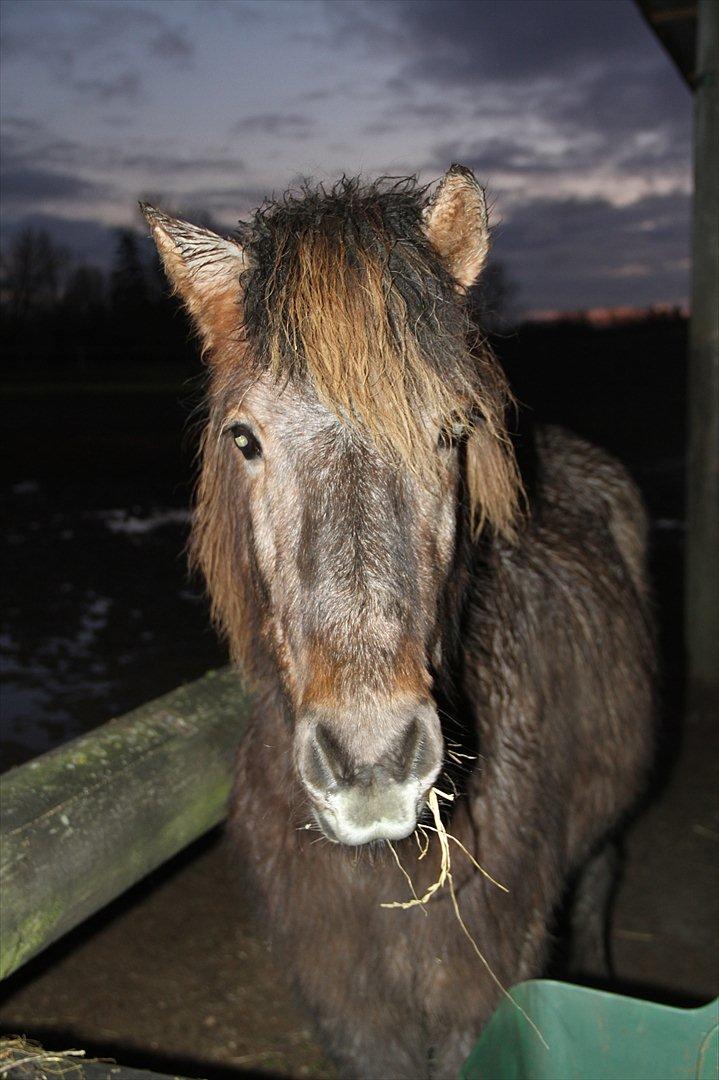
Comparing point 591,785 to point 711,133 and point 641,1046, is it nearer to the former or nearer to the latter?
point 641,1046

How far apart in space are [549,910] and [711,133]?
5.34 meters

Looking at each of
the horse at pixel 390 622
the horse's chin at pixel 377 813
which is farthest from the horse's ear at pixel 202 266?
the horse's chin at pixel 377 813

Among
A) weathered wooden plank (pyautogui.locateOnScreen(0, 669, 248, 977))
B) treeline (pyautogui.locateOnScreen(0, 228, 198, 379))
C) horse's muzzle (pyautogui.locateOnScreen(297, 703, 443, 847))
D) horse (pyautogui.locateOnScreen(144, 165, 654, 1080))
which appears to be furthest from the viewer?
treeline (pyautogui.locateOnScreen(0, 228, 198, 379))

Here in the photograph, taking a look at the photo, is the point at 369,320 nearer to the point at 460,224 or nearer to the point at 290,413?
the point at 290,413

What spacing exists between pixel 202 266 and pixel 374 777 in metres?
1.38

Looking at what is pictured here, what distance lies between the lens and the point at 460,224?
2.09m

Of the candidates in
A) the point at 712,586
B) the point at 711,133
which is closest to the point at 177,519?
the point at 712,586

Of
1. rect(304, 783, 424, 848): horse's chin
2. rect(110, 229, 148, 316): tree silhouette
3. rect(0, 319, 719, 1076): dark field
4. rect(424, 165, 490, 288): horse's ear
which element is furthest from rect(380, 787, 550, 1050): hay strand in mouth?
rect(110, 229, 148, 316): tree silhouette

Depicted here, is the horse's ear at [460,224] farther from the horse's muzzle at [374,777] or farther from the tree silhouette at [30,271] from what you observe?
the tree silhouette at [30,271]

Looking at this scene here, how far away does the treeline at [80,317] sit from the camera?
5.59 meters

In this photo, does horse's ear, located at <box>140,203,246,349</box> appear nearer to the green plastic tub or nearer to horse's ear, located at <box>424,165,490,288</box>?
horse's ear, located at <box>424,165,490,288</box>

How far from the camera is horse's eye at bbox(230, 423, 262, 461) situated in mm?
1975

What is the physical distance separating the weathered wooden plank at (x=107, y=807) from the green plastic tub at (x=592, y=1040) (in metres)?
1.21

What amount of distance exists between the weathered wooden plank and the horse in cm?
40
